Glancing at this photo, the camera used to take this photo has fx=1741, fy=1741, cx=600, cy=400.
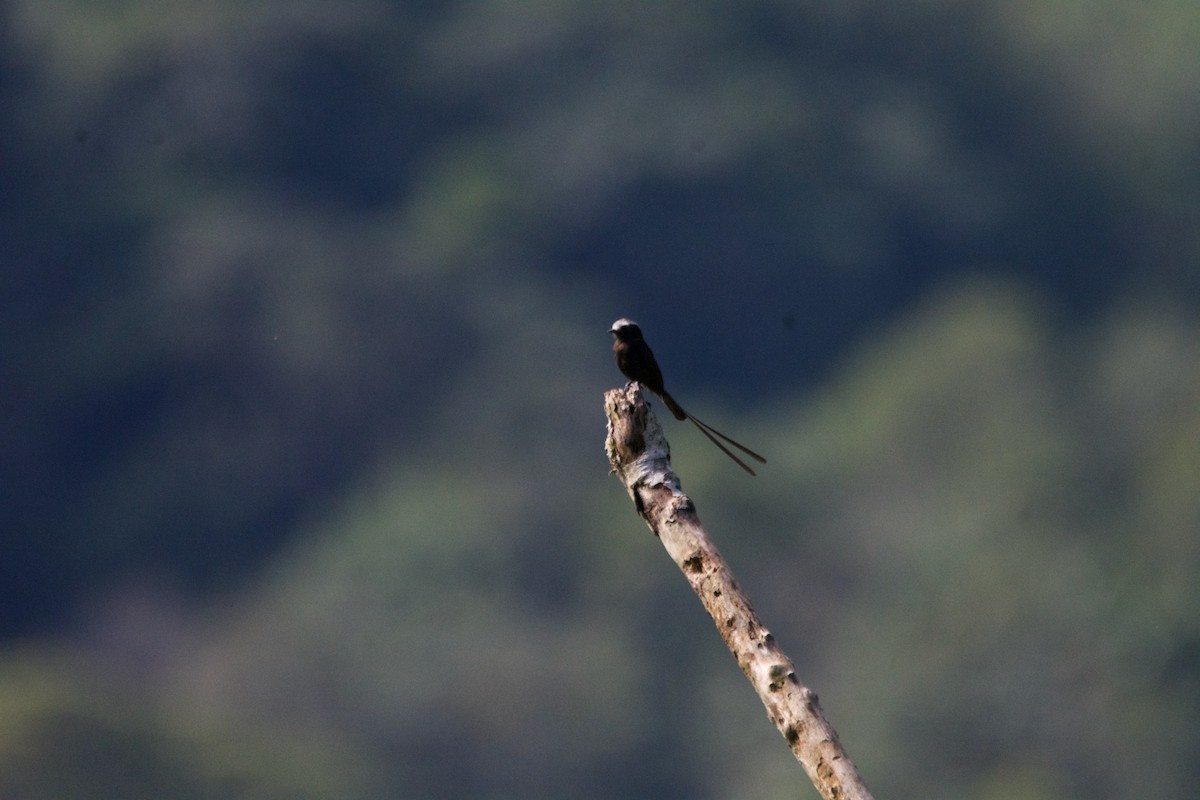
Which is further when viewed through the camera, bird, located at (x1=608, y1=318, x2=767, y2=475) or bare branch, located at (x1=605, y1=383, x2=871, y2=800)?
bird, located at (x1=608, y1=318, x2=767, y2=475)

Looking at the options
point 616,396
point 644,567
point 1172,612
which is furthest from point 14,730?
point 616,396

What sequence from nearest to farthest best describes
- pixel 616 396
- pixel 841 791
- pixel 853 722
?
pixel 841 791
pixel 616 396
pixel 853 722

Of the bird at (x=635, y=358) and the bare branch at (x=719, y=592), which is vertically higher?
the bird at (x=635, y=358)

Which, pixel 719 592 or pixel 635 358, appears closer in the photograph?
pixel 719 592

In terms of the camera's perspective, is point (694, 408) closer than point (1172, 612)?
No

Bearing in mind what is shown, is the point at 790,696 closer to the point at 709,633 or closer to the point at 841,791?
the point at 841,791

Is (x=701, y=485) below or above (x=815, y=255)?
below

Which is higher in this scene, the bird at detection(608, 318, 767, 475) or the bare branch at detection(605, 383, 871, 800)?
the bird at detection(608, 318, 767, 475)

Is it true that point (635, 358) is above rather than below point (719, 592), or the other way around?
above
